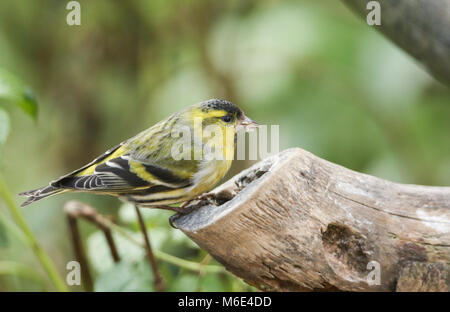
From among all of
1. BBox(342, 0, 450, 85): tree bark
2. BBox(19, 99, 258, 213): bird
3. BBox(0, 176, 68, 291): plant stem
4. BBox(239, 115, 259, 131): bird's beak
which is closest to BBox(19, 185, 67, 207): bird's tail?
BBox(19, 99, 258, 213): bird

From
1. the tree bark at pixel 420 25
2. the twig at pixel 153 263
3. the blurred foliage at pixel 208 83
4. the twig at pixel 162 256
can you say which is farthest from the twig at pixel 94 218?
the tree bark at pixel 420 25

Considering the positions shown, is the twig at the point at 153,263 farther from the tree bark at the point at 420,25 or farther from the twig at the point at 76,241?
the tree bark at the point at 420,25

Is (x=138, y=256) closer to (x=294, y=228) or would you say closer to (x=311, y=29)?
(x=294, y=228)

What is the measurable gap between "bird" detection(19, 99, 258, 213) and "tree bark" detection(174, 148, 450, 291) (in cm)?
15

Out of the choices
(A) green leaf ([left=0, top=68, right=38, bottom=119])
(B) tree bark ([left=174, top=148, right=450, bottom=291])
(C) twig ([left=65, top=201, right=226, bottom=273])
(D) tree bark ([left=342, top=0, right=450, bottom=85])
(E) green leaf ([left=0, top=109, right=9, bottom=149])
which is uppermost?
(D) tree bark ([left=342, top=0, right=450, bottom=85])

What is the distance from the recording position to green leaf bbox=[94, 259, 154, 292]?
1.39 metres

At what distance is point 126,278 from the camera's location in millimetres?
1415

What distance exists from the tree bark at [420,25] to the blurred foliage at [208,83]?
949 mm

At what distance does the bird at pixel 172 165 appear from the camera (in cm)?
126

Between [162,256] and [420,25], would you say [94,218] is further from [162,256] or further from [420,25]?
[420,25]

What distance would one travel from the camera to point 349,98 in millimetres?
2320

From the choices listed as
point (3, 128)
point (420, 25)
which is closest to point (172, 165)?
point (3, 128)

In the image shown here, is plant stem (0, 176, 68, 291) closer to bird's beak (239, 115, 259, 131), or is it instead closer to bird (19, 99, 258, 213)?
bird (19, 99, 258, 213)
